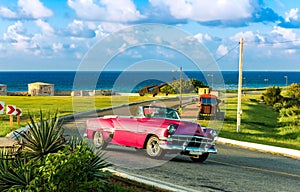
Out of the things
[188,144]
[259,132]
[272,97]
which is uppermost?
[272,97]

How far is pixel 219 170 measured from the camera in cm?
1309

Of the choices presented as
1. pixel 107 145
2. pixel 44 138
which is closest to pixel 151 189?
pixel 44 138

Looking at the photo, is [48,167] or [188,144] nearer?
[48,167]

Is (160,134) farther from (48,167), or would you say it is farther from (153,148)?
(48,167)

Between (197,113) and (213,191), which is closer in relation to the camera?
(213,191)

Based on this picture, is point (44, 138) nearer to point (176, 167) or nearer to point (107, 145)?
point (176, 167)

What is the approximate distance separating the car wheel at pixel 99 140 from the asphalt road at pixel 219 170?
1.02ft

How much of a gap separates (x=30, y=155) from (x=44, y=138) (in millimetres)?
426

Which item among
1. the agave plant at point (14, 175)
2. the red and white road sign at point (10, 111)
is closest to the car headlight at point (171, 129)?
the agave plant at point (14, 175)

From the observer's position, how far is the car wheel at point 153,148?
538 inches

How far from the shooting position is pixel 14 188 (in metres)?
7.23

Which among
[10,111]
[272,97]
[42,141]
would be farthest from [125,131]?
[272,97]

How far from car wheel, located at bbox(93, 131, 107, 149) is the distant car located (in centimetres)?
25

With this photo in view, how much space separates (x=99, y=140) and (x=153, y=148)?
2479mm
